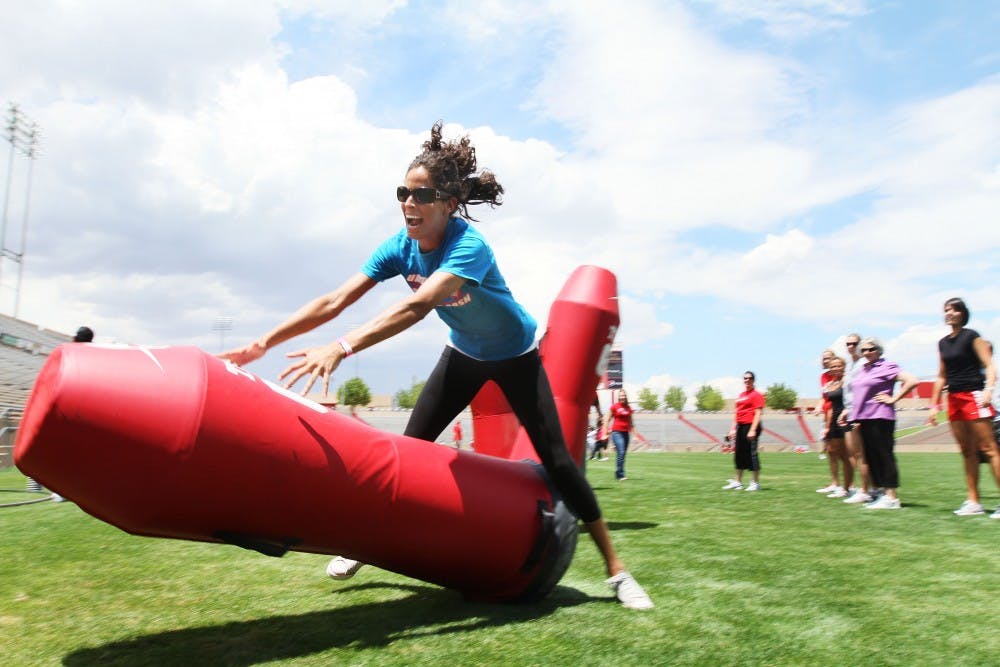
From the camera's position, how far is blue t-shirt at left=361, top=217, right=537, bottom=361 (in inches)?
139

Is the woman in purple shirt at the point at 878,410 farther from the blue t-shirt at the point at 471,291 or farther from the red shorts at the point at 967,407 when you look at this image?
the blue t-shirt at the point at 471,291

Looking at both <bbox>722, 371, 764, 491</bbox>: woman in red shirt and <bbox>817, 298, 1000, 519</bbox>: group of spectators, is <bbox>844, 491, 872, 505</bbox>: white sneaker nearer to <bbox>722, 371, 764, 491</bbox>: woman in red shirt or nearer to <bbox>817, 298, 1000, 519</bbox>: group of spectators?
<bbox>817, 298, 1000, 519</bbox>: group of spectators

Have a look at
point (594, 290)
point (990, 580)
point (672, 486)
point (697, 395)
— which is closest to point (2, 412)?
point (672, 486)

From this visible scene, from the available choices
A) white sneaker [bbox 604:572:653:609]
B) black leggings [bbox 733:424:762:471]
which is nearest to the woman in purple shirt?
black leggings [bbox 733:424:762:471]

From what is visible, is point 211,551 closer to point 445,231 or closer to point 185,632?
point 185,632

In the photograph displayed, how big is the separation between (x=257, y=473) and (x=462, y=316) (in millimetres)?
1305

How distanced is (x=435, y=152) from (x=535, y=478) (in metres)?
1.73

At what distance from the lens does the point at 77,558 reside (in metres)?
5.00

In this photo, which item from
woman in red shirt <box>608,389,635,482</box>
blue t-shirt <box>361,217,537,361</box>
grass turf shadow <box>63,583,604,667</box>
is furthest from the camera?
woman in red shirt <box>608,389,635,482</box>

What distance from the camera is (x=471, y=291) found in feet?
12.0

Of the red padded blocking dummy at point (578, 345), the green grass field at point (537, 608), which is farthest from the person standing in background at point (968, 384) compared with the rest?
the red padded blocking dummy at point (578, 345)

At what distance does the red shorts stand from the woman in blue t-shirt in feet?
16.2

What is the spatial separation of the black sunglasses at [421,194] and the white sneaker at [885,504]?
6665 mm

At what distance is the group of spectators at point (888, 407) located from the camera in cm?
720
